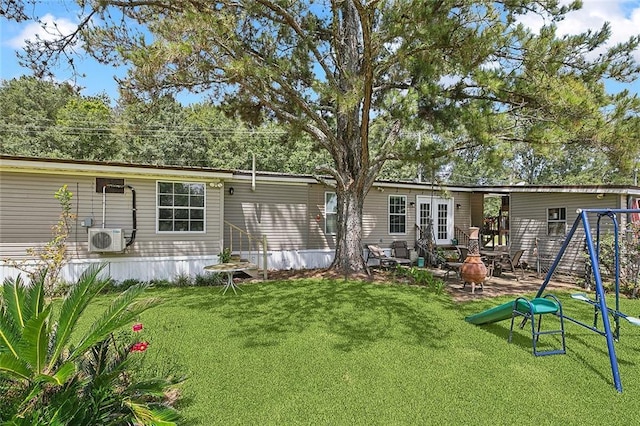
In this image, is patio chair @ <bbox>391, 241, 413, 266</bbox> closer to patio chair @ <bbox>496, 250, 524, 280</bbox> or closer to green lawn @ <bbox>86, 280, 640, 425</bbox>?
patio chair @ <bbox>496, 250, 524, 280</bbox>

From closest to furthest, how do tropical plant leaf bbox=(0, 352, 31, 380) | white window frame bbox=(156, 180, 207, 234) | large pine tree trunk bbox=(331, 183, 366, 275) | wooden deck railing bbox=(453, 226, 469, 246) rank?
tropical plant leaf bbox=(0, 352, 31, 380) → white window frame bbox=(156, 180, 207, 234) → large pine tree trunk bbox=(331, 183, 366, 275) → wooden deck railing bbox=(453, 226, 469, 246)

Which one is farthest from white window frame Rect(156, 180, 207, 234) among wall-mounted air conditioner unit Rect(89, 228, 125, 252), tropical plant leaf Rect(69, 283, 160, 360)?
tropical plant leaf Rect(69, 283, 160, 360)

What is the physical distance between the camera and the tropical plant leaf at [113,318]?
2.40 meters

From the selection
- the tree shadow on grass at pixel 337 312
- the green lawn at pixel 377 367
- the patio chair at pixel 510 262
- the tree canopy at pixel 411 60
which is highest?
the tree canopy at pixel 411 60

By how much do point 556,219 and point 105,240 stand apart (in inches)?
503

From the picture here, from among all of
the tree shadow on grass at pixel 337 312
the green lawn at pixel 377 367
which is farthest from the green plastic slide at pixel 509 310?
the tree shadow on grass at pixel 337 312

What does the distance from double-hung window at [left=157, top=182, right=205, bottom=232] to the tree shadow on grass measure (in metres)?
2.36

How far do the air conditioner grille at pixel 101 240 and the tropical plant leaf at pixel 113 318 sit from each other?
20.7ft

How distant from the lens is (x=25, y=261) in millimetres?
7883

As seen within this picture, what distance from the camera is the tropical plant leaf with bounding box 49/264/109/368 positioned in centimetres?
238

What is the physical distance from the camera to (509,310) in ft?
16.3

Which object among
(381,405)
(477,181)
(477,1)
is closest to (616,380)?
(381,405)

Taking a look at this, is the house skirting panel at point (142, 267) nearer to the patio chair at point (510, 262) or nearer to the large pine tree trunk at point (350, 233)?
the large pine tree trunk at point (350, 233)

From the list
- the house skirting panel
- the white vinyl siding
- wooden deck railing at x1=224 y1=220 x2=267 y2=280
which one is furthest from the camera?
wooden deck railing at x1=224 y1=220 x2=267 y2=280
